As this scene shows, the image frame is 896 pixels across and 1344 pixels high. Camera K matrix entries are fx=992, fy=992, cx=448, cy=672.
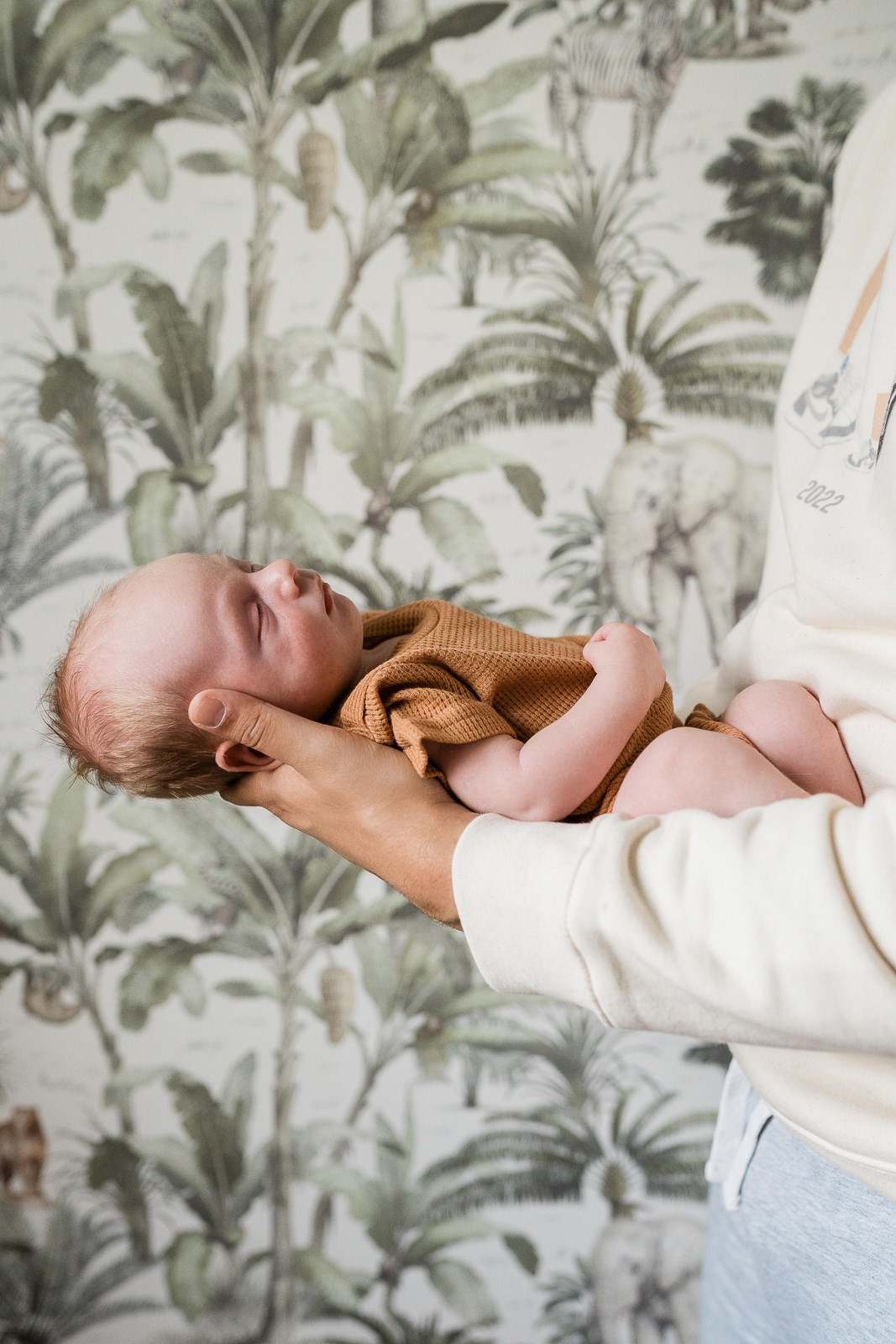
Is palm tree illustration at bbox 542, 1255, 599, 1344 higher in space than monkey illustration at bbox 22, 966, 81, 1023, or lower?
lower

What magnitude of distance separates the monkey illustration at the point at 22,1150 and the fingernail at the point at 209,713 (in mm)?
1543

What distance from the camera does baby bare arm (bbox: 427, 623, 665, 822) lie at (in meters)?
0.86

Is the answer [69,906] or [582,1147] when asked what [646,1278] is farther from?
[69,906]

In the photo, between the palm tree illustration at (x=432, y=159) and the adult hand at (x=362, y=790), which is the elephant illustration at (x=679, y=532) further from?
the adult hand at (x=362, y=790)

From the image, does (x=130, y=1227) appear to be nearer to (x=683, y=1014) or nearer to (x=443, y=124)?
(x=683, y=1014)

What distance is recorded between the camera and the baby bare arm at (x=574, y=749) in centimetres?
86

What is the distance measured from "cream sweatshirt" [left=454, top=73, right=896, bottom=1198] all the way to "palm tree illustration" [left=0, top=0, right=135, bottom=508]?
5.00 feet

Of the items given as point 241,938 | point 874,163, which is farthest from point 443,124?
point 241,938

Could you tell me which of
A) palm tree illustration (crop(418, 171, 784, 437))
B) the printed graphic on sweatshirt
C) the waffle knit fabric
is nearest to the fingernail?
the waffle knit fabric

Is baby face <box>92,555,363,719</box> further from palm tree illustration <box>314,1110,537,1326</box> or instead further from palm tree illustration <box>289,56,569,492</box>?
palm tree illustration <box>314,1110,537,1326</box>

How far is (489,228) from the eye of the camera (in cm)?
197

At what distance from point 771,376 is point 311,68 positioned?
1089 mm

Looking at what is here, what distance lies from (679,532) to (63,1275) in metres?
2.01

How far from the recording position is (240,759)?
1003 millimetres
